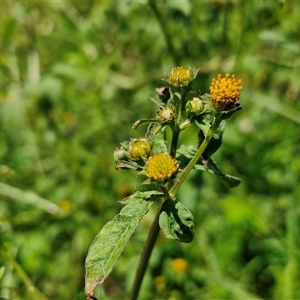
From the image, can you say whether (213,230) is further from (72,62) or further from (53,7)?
(53,7)

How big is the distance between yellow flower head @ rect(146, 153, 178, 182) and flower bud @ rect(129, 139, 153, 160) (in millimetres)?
39

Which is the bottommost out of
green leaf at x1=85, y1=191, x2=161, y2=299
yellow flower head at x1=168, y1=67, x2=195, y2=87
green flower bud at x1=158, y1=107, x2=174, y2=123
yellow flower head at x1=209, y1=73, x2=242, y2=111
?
green leaf at x1=85, y1=191, x2=161, y2=299

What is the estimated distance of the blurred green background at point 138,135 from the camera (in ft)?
6.08

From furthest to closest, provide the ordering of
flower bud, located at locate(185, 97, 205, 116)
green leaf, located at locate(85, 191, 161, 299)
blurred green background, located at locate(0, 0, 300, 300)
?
blurred green background, located at locate(0, 0, 300, 300) < flower bud, located at locate(185, 97, 205, 116) < green leaf, located at locate(85, 191, 161, 299)

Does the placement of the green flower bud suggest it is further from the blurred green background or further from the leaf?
the blurred green background

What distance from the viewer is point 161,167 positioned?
853 mm

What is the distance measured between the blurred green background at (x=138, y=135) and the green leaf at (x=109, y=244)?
0.70m

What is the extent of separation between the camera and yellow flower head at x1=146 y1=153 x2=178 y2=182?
2.78ft

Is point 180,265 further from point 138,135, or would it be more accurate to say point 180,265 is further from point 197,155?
point 197,155

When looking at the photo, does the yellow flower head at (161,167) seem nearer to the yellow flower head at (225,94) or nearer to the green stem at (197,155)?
the green stem at (197,155)

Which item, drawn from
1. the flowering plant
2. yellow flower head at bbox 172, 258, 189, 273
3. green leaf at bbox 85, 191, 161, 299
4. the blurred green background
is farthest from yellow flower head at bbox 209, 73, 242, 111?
yellow flower head at bbox 172, 258, 189, 273

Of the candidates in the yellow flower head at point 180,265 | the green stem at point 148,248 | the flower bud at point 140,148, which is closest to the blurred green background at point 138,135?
the yellow flower head at point 180,265

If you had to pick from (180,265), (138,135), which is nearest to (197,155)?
(180,265)

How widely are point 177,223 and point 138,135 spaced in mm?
1484
